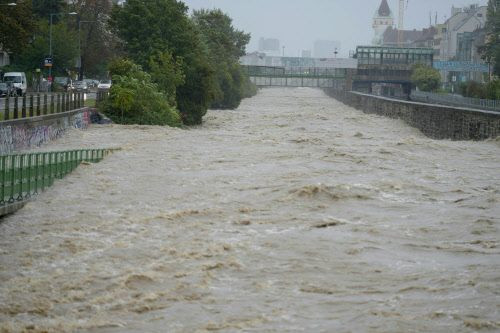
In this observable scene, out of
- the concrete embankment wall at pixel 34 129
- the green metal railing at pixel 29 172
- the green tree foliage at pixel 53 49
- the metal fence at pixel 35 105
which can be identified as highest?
the green tree foliage at pixel 53 49

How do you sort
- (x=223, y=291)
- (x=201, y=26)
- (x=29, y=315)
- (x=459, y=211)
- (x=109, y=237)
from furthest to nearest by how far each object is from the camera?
(x=201, y=26)
(x=459, y=211)
(x=109, y=237)
(x=223, y=291)
(x=29, y=315)

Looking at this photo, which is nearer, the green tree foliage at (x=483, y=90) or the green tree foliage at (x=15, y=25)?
the green tree foliage at (x=15, y=25)

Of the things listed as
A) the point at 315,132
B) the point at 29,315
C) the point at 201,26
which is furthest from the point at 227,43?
the point at 29,315

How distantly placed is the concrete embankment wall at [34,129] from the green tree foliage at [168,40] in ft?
54.5

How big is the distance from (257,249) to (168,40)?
52133 mm

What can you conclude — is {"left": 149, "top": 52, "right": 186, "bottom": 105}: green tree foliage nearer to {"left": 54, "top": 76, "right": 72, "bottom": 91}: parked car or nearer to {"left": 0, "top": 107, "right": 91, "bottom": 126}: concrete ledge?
{"left": 0, "top": 107, "right": 91, "bottom": 126}: concrete ledge

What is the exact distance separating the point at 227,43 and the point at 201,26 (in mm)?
6045

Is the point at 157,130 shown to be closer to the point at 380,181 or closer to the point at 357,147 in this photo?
the point at 357,147

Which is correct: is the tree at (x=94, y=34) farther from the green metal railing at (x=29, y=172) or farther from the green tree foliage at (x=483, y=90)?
the green metal railing at (x=29, y=172)

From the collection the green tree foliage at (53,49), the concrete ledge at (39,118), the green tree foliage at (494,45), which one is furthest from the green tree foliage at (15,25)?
the green tree foliage at (494,45)

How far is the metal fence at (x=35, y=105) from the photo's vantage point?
39906mm

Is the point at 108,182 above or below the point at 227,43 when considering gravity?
below

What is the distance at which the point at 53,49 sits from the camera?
97500mm

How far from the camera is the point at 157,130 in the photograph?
176 ft
